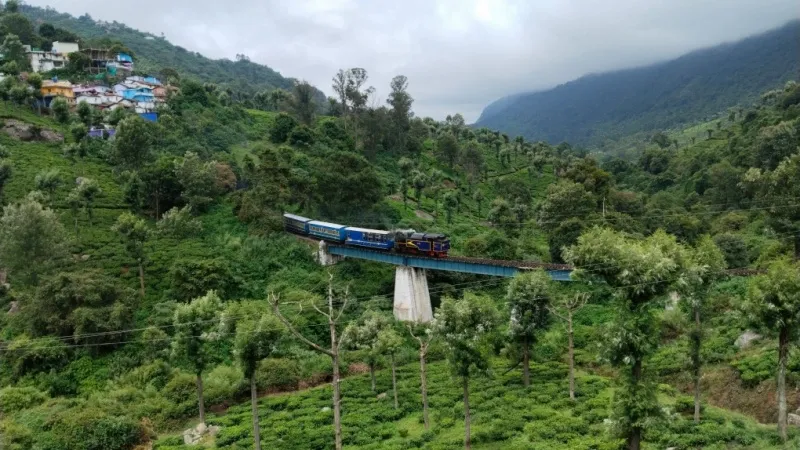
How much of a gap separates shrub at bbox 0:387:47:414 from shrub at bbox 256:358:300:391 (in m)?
11.8

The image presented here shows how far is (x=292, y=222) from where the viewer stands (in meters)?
51.3

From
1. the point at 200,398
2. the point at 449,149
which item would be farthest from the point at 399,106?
the point at 200,398

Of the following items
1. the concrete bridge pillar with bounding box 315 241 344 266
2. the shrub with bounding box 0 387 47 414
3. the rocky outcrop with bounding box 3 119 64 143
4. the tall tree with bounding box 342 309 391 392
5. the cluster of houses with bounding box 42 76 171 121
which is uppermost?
the cluster of houses with bounding box 42 76 171 121

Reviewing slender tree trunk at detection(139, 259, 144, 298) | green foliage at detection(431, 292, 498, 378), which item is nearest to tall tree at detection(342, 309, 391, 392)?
green foliage at detection(431, 292, 498, 378)

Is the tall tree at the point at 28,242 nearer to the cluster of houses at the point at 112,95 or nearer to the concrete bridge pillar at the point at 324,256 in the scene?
the concrete bridge pillar at the point at 324,256

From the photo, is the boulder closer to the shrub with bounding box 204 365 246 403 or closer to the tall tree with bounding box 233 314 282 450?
the tall tree with bounding box 233 314 282 450

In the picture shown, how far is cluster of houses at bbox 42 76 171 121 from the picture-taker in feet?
250

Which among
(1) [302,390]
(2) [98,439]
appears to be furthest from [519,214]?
(2) [98,439]

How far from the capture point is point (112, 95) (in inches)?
3142

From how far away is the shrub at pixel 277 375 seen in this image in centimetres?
3225

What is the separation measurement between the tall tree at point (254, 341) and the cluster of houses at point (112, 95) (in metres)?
62.3

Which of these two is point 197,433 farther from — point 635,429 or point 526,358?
point 635,429

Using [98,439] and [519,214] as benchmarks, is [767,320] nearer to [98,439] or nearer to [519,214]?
[98,439]

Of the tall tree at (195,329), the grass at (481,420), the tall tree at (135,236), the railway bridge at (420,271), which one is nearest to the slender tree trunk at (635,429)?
the grass at (481,420)
